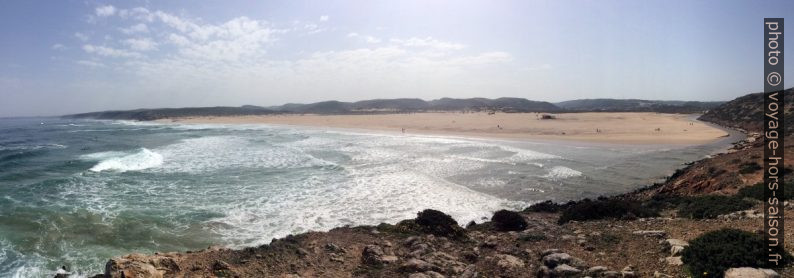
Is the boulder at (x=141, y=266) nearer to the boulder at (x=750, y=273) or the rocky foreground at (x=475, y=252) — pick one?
the rocky foreground at (x=475, y=252)

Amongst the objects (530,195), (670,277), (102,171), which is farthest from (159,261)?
(102,171)

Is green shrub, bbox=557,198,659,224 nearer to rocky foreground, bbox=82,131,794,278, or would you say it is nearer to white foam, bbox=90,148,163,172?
rocky foreground, bbox=82,131,794,278

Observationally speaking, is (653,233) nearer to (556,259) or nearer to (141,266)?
(556,259)

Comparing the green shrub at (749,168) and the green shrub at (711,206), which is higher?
the green shrub at (749,168)

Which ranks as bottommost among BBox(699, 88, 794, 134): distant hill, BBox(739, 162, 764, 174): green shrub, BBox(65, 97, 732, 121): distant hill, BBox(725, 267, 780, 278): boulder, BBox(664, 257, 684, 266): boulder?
BBox(664, 257, 684, 266): boulder

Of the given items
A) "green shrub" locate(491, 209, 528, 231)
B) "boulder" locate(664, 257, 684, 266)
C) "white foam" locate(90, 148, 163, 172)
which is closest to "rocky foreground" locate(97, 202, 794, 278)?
"boulder" locate(664, 257, 684, 266)

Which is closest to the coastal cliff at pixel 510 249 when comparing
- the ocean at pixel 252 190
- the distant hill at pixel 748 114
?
the ocean at pixel 252 190
